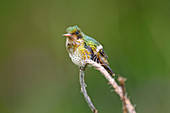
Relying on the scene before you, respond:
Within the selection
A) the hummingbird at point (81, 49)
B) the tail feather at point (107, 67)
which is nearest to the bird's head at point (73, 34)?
the hummingbird at point (81, 49)

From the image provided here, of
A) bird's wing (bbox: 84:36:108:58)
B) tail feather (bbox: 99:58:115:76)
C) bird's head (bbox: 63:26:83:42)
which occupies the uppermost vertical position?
bird's head (bbox: 63:26:83:42)

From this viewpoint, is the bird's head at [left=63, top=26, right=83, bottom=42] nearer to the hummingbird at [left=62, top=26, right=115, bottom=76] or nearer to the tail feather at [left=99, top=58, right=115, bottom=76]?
→ the hummingbird at [left=62, top=26, right=115, bottom=76]

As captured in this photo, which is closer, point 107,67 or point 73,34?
point 107,67

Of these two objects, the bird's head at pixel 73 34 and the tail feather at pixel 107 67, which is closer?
the tail feather at pixel 107 67

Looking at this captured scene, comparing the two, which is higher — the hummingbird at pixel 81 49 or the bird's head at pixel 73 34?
the bird's head at pixel 73 34

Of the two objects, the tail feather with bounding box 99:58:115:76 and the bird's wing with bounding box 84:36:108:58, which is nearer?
the tail feather with bounding box 99:58:115:76

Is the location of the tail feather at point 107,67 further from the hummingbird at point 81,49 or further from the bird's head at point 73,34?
the bird's head at point 73,34

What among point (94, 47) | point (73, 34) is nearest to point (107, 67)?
point (94, 47)

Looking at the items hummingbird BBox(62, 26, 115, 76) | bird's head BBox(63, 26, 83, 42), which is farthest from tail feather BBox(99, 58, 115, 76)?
bird's head BBox(63, 26, 83, 42)

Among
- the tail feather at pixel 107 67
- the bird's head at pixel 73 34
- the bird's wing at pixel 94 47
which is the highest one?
the bird's head at pixel 73 34

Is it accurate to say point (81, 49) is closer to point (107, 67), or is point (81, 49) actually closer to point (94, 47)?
point (94, 47)

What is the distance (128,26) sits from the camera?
4574mm

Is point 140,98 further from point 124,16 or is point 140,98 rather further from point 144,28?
point 124,16

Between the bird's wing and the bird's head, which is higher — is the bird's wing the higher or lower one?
the lower one
